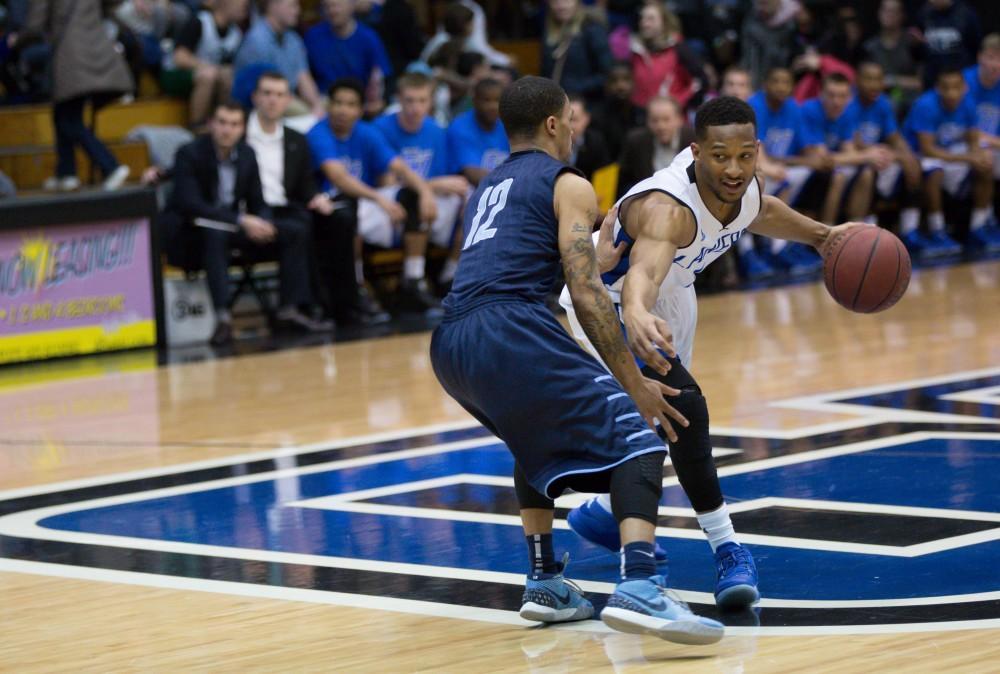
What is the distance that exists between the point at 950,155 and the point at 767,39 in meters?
1.88

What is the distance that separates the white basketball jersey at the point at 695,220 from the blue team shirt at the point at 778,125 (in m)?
8.97

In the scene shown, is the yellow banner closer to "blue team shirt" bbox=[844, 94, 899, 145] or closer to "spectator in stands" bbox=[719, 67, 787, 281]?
"spectator in stands" bbox=[719, 67, 787, 281]

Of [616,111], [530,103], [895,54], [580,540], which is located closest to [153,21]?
[616,111]

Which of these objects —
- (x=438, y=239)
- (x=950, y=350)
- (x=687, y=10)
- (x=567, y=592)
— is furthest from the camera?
(x=687, y=10)

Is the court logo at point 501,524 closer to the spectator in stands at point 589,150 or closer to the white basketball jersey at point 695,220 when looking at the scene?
the white basketball jersey at point 695,220

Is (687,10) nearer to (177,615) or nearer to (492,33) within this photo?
(492,33)

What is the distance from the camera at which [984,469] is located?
6.32 m

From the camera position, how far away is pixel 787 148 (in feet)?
46.0

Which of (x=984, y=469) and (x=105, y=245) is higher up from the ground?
(x=105, y=245)

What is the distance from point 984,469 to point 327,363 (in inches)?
183

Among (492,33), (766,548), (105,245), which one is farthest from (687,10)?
(766,548)

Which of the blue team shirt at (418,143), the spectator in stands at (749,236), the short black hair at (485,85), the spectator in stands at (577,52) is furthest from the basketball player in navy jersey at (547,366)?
the spectator in stands at (577,52)

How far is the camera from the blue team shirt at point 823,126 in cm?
1412

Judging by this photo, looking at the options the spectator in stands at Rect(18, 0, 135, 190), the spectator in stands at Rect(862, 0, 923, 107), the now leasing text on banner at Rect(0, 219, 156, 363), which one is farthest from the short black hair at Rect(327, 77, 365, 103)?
the spectator in stands at Rect(862, 0, 923, 107)
